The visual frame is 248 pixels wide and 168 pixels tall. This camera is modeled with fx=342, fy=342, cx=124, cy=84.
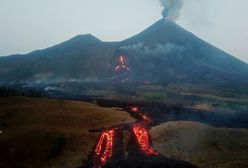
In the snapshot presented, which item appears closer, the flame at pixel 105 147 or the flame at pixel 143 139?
the flame at pixel 105 147

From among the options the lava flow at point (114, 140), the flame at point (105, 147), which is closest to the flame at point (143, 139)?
the lava flow at point (114, 140)

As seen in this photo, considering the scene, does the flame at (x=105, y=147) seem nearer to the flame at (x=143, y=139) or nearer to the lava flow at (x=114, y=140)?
the lava flow at (x=114, y=140)

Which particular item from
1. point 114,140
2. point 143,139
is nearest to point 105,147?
point 114,140

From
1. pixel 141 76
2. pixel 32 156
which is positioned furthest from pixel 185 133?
→ pixel 141 76

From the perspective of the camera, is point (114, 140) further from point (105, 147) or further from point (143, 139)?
point (143, 139)

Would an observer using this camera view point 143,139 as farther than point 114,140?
Yes

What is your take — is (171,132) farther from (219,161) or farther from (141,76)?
(141,76)
